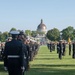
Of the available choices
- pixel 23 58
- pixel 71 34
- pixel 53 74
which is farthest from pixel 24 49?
pixel 71 34

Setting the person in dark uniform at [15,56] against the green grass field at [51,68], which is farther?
the green grass field at [51,68]

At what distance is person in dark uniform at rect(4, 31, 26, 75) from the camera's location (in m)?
11.8

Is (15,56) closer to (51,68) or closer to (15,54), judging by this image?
(15,54)

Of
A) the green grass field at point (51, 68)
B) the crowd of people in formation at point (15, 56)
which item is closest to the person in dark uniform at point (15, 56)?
the crowd of people in formation at point (15, 56)

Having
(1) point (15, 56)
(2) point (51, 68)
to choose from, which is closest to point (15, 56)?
(1) point (15, 56)

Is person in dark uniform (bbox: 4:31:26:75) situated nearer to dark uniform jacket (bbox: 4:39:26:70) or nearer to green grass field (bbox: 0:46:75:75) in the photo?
dark uniform jacket (bbox: 4:39:26:70)

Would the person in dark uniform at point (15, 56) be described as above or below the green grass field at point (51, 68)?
above

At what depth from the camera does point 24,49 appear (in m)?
11.9

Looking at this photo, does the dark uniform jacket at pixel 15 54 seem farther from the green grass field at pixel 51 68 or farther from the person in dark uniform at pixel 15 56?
the green grass field at pixel 51 68

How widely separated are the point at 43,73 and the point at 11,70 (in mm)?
7645

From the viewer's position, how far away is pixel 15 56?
38.9ft

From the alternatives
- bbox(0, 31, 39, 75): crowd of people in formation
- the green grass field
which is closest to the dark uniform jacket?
bbox(0, 31, 39, 75): crowd of people in formation

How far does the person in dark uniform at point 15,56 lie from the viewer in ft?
38.7

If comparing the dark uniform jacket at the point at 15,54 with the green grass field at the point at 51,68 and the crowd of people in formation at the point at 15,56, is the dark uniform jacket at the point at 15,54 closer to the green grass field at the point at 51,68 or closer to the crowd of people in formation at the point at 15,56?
the crowd of people in formation at the point at 15,56
